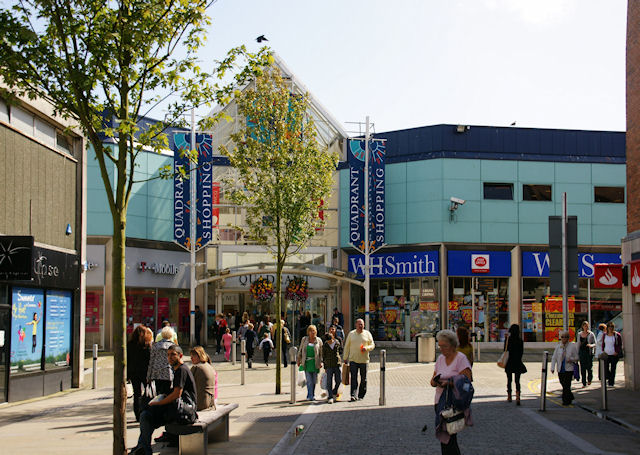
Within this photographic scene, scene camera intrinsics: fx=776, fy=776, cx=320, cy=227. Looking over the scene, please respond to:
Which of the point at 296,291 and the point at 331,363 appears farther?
the point at 296,291

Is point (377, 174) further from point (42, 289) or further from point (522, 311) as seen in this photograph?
point (42, 289)

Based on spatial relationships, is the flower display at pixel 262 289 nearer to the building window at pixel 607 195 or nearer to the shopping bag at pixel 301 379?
the building window at pixel 607 195

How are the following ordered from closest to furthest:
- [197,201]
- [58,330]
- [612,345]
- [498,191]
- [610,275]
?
[58,330]
[612,345]
[610,275]
[197,201]
[498,191]

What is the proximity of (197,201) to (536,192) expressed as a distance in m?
15.0

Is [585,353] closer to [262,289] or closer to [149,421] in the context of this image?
[149,421]

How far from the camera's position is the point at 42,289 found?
57.1ft

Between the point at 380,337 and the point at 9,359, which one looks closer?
the point at 9,359

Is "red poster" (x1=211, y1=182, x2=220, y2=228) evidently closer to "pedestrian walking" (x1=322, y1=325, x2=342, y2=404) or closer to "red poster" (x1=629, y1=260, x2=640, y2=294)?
"pedestrian walking" (x1=322, y1=325, x2=342, y2=404)

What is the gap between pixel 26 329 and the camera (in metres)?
16.6

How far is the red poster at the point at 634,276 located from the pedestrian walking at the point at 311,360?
768 centimetres

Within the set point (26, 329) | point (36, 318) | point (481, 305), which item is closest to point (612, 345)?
point (36, 318)

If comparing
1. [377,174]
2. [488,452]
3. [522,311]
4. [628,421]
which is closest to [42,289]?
[488,452]

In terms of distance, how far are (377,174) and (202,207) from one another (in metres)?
7.80

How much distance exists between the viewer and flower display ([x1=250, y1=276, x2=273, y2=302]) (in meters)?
33.9
